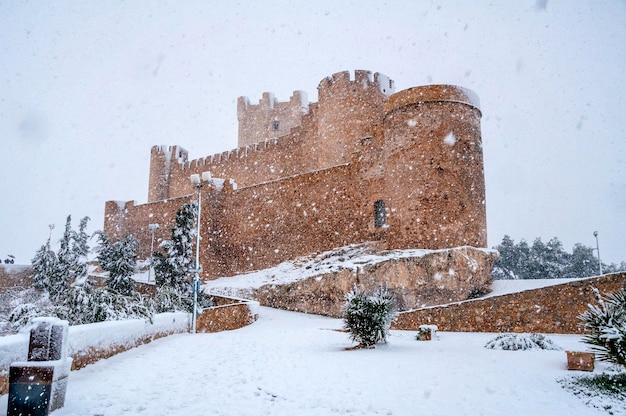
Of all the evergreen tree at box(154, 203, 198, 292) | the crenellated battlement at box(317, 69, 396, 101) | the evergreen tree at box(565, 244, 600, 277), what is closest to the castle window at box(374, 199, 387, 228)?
the crenellated battlement at box(317, 69, 396, 101)

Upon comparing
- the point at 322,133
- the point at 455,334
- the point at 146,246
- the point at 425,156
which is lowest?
the point at 455,334

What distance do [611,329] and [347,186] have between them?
614 inches

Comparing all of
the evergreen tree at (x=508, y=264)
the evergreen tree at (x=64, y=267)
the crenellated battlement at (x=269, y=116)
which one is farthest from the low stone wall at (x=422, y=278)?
the crenellated battlement at (x=269, y=116)

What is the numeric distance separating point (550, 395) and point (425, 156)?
42.0 ft

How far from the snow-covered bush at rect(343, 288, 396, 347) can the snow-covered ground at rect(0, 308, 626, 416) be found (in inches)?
12.1

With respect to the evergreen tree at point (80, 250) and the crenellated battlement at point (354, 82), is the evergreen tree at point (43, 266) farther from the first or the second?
the crenellated battlement at point (354, 82)

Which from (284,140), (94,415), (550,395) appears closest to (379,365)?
(550,395)

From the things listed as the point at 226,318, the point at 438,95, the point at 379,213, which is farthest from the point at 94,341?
the point at 438,95

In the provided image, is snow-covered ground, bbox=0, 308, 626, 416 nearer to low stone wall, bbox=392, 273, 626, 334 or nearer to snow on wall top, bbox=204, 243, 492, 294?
low stone wall, bbox=392, 273, 626, 334

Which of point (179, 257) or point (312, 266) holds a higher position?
point (179, 257)

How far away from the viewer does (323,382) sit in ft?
19.5

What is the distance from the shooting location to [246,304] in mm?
15906

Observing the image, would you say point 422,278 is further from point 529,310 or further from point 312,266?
point 312,266

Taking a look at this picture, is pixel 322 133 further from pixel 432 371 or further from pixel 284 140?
pixel 432 371
